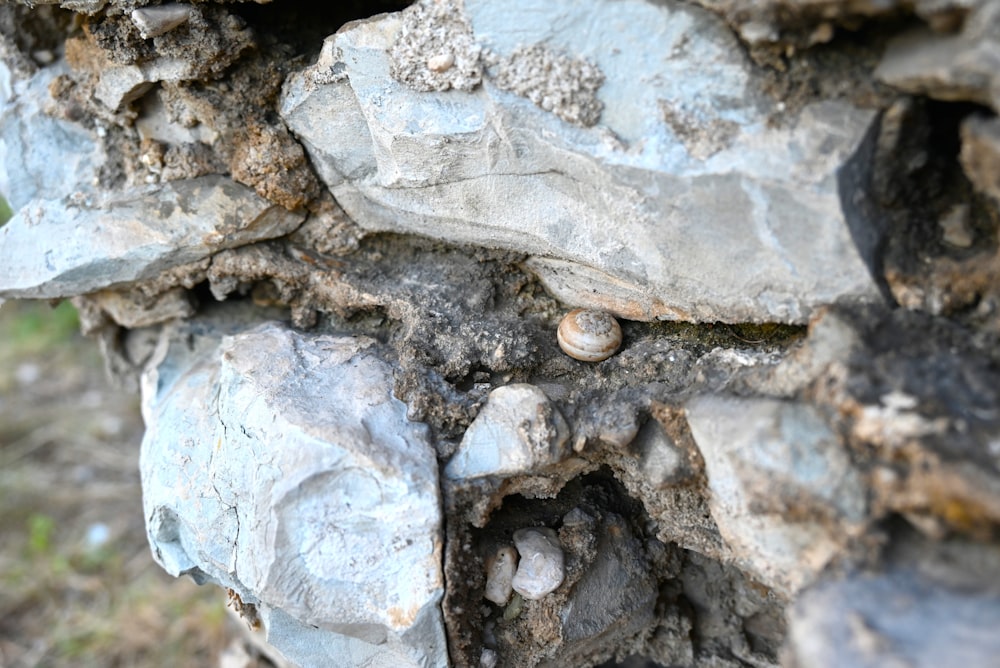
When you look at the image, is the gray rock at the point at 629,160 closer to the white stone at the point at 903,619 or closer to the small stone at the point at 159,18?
the small stone at the point at 159,18

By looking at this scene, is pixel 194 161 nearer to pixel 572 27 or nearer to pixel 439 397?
pixel 439 397

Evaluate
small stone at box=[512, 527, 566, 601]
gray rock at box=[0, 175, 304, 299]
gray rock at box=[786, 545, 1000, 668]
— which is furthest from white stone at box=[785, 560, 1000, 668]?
gray rock at box=[0, 175, 304, 299]

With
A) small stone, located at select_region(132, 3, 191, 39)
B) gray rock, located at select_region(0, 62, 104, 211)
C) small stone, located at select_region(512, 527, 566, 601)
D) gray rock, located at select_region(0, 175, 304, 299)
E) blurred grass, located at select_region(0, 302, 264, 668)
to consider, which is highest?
small stone, located at select_region(132, 3, 191, 39)

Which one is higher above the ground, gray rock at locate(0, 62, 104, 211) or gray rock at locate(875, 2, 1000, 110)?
gray rock at locate(875, 2, 1000, 110)

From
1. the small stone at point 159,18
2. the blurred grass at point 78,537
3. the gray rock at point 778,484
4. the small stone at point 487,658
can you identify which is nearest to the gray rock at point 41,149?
the small stone at point 159,18

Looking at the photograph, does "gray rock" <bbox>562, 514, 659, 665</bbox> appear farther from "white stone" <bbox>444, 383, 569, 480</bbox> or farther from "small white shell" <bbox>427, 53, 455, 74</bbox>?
"small white shell" <bbox>427, 53, 455, 74</bbox>

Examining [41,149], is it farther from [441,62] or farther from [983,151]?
[983,151]

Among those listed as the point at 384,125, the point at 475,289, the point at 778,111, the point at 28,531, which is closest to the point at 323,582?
the point at 475,289
